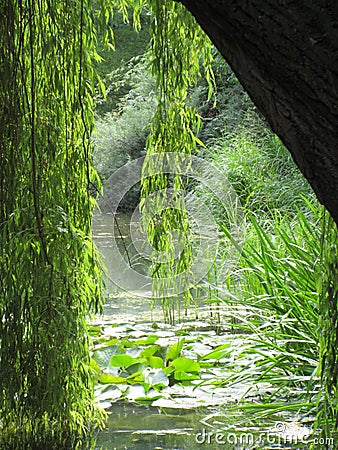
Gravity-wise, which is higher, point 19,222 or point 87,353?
point 19,222

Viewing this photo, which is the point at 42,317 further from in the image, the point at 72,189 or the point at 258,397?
the point at 258,397

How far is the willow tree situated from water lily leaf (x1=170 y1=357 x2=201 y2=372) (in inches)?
34.8

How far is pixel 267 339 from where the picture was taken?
3.45 metres

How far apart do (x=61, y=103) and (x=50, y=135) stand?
141 millimetres

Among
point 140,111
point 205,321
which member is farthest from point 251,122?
point 205,321

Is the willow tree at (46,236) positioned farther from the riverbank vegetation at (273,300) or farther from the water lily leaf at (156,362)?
the water lily leaf at (156,362)

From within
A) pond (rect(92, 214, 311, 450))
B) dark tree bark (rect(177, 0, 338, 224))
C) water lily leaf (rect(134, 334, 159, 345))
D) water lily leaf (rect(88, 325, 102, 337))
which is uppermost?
dark tree bark (rect(177, 0, 338, 224))

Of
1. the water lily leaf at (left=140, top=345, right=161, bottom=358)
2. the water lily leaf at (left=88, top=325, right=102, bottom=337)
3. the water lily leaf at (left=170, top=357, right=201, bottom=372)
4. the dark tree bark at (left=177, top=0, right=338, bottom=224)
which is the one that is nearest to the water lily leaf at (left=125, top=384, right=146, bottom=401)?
the water lily leaf at (left=170, top=357, right=201, bottom=372)

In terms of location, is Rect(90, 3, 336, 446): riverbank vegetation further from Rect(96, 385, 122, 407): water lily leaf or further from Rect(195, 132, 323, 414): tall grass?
Rect(96, 385, 122, 407): water lily leaf

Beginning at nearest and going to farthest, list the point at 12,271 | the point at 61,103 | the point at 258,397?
the point at 12,271, the point at 61,103, the point at 258,397

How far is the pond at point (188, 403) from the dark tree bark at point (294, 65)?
4.39 ft

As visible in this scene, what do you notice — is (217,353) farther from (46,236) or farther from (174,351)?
(46,236)

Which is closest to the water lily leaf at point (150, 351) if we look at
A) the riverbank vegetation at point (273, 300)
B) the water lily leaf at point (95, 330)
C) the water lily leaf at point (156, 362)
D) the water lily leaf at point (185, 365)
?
the riverbank vegetation at point (273, 300)

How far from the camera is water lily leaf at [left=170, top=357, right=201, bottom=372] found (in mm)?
3566
